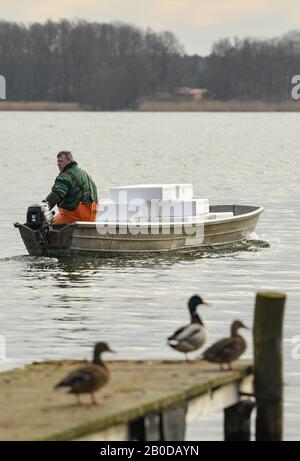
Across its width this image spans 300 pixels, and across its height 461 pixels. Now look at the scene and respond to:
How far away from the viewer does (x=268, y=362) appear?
10758 mm

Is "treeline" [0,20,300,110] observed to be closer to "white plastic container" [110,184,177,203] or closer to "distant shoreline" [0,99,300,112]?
"distant shoreline" [0,99,300,112]

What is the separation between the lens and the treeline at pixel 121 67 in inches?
6235

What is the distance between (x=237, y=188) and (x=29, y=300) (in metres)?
26.7

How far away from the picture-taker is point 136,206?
23.4m

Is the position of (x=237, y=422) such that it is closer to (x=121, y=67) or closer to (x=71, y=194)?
(x=71, y=194)

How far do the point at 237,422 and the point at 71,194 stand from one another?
1104 cm

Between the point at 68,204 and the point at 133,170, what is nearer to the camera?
the point at 68,204

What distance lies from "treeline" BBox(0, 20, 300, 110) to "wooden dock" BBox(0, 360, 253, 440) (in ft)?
450

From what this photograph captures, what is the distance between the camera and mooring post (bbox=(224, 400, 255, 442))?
10977 millimetres

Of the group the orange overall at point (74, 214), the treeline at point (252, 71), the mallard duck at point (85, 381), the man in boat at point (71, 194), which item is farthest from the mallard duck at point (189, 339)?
the treeline at point (252, 71)

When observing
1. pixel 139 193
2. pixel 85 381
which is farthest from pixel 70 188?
pixel 85 381

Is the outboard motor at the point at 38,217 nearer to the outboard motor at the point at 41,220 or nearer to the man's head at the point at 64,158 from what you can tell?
the outboard motor at the point at 41,220
